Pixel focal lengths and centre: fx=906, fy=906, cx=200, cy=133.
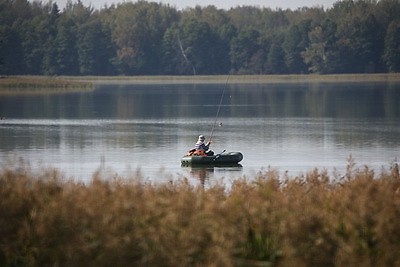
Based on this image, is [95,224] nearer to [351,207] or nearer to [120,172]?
[351,207]

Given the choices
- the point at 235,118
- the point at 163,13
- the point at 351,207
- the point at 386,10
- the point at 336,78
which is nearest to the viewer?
the point at 351,207

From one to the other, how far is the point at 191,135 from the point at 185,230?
29.9 m

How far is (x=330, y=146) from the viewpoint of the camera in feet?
114

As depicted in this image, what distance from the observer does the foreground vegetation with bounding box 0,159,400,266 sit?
38.4ft

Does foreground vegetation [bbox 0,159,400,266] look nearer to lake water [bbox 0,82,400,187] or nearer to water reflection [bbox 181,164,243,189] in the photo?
lake water [bbox 0,82,400,187]

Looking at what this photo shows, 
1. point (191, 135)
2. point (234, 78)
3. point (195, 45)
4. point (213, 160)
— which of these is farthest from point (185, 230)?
point (195, 45)

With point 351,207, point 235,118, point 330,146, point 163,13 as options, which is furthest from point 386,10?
point 351,207

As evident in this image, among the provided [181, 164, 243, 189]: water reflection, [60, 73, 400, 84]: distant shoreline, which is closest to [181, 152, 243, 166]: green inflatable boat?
[181, 164, 243, 189]: water reflection

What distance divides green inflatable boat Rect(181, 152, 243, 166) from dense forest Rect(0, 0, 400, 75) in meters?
113

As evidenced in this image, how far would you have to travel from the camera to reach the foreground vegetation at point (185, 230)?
1171 centimetres

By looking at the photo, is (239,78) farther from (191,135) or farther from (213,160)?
(213,160)

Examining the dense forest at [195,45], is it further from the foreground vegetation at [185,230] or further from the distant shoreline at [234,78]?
the foreground vegetation at [185,230]

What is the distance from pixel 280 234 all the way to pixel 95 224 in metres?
2.46

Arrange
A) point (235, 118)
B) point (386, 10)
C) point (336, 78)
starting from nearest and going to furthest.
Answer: point (235, 118), point (336, 78), point (386, 10)
